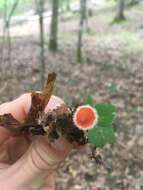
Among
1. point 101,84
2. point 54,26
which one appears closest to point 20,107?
point 101,84

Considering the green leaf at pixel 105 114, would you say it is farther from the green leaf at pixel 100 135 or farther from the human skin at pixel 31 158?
the human skin at pixel 31 158

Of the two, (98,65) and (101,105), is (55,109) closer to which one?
(101,105)

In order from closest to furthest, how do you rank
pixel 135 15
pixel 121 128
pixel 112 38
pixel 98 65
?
pixel 121 128 → pixel 98 65 → pixel 112 38 → pixel 135 15

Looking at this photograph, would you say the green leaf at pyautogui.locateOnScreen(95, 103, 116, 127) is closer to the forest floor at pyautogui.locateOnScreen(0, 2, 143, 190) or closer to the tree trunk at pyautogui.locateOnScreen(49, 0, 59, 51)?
the forest floor at pyautogui.locateOnScreen(0, 2, 143, 190)

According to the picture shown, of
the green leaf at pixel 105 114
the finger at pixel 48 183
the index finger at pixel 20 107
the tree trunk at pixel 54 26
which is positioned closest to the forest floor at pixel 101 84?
the tree trunk at pixel 54 26

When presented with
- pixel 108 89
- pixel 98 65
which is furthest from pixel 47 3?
pixel 108 89

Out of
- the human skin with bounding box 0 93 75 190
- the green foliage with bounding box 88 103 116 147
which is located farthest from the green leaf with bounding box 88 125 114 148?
the human skin with bounding box 0 93 75 190

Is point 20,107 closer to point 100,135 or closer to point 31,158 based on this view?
point 31,158
